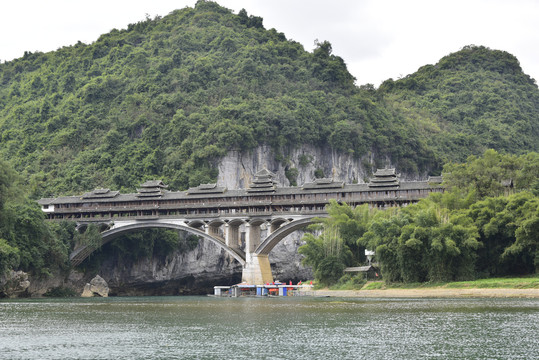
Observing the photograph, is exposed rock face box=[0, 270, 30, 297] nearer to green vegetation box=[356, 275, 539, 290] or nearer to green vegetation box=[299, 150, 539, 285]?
green vegetation box=[299, 150, 539, 285]

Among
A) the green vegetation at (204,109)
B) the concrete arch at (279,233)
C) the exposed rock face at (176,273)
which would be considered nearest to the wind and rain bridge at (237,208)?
the concrete arch at (279,233)

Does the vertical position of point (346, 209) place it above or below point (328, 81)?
below

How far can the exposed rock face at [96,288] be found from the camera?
68.2 metres

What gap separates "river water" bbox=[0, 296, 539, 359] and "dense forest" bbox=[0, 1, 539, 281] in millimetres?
19207

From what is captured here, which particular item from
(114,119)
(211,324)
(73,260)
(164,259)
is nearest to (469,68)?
(114,119)

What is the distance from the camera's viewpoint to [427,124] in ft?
358

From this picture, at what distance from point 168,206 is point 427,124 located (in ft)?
178

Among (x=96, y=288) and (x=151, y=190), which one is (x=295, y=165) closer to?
(x=151, y=190)

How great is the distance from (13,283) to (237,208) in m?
20.1

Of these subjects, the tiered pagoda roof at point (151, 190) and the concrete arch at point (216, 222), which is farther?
the tiered pagoda roof at point (151, 190)

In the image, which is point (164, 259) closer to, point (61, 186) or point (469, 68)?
point (61, 186)

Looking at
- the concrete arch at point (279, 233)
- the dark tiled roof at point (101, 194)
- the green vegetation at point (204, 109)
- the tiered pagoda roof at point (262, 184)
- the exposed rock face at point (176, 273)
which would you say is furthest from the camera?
the green vegetation at point (204, 109)

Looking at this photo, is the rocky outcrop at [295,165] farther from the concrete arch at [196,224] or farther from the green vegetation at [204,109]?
the concrete arch at [196,224]

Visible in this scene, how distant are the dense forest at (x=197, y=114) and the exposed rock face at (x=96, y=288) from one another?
4.32 metres
